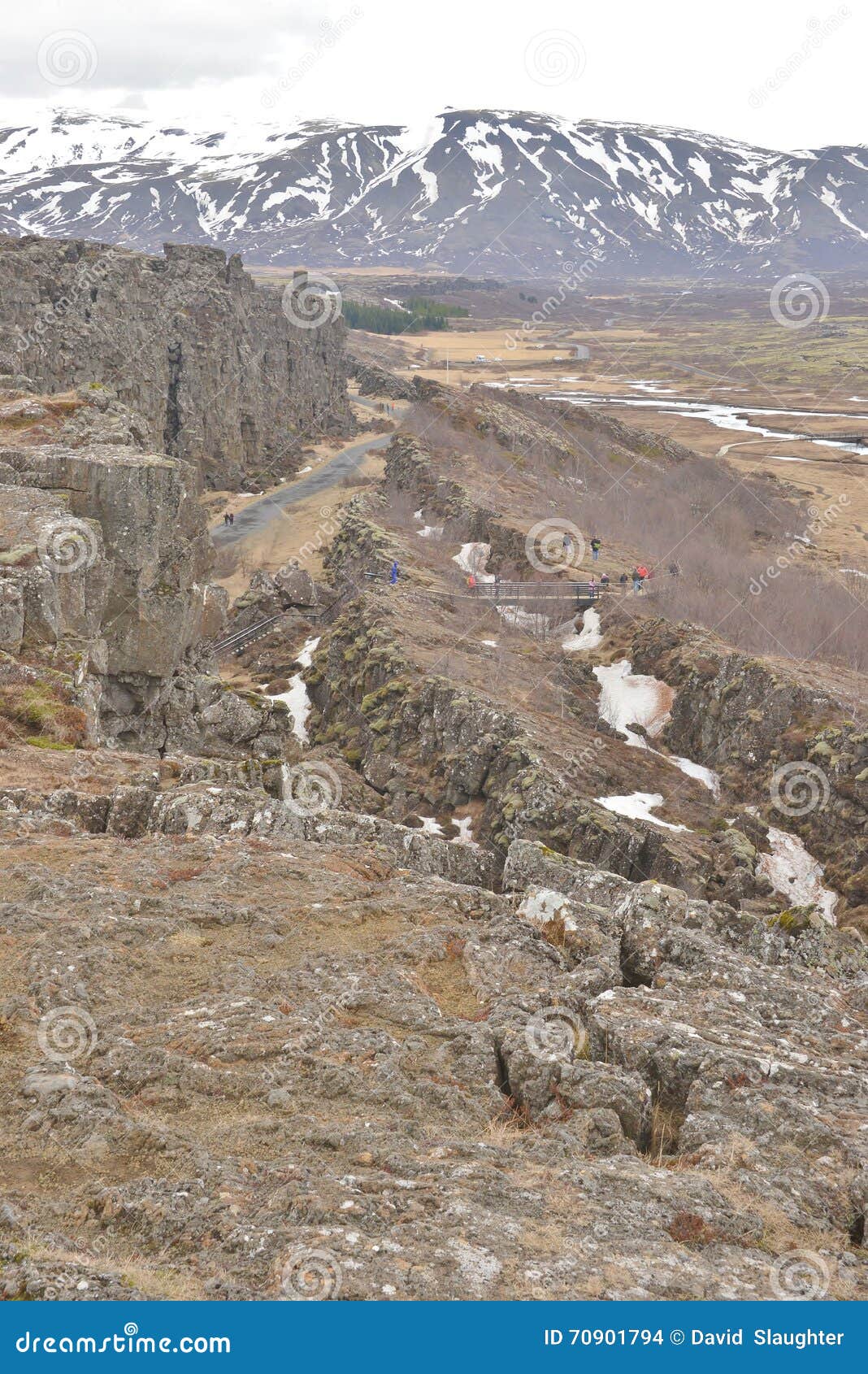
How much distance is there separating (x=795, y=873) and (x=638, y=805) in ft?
17.8

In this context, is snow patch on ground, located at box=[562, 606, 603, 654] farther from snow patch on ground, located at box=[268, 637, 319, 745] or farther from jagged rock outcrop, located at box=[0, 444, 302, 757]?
jagged rock outcrop, located at box=[0, 444, 302, 757]

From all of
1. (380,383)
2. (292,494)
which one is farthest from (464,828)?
(380,383)

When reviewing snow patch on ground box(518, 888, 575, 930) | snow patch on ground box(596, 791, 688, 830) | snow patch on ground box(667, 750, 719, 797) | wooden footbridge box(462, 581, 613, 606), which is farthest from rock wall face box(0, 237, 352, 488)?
snow patch on ground box(518, 888, 575, 930)

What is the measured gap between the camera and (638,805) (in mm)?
34344

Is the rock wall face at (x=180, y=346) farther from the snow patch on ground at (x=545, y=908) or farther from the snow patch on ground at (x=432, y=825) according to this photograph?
the snow patch on ground at (x=545, y=908)

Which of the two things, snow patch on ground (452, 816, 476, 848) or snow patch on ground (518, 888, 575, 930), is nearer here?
snow patch on ground (518, 888, 575, 930)

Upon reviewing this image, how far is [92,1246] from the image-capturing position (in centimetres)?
709

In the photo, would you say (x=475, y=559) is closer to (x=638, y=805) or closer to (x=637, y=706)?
(x=637, y=706)

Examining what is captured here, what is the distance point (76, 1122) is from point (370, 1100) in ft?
8.65

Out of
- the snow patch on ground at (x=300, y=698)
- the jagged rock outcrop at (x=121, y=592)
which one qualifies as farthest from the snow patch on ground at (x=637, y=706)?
the jagged rock outcrop at (x=121, y=592)

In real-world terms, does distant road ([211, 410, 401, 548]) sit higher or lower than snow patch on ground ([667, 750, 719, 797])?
higher

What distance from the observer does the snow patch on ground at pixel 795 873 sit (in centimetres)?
3136

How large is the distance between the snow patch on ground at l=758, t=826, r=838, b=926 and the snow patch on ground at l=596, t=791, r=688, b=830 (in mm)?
3036

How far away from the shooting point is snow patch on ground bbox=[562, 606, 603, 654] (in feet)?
160
